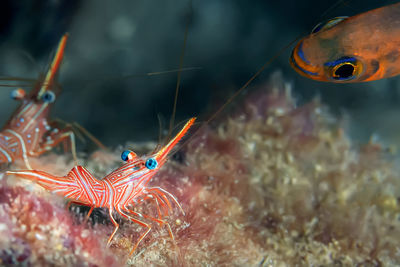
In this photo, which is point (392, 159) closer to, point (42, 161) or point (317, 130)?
point (317, 130)

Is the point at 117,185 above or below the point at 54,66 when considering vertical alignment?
below

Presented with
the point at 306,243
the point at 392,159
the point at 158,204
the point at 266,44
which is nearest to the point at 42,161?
the point at 158,204

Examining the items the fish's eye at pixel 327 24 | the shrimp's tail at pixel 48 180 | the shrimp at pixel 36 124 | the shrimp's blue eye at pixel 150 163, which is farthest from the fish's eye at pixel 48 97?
the fish's eye at pixel 327 24

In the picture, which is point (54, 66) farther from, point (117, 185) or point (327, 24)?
point (327, 24)

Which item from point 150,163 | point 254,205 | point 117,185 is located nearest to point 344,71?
point 254,205

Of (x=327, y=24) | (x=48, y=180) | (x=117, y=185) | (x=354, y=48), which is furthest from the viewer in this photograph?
(x=327, y=24)

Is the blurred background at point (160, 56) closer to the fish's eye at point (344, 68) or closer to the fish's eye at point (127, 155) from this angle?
the fish's eye at point (344, 68)
